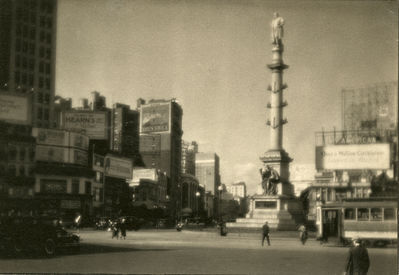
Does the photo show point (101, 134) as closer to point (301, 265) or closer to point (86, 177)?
point (301, 265)

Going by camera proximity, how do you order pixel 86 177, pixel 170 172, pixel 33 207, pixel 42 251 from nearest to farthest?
pixel 42 251 < pixel 33 207 < pixel 86 177 < pixel 170 172

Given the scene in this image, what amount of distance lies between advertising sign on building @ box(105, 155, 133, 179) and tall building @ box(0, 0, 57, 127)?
22.7 metres

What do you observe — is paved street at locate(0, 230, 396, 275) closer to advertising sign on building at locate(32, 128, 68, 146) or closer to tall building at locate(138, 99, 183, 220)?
tall building at locate(138, 99, 183, 220)

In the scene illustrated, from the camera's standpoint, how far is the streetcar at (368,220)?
29.1m

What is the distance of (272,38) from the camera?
44.2 meters

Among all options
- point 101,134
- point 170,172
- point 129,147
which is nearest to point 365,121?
point 101,134

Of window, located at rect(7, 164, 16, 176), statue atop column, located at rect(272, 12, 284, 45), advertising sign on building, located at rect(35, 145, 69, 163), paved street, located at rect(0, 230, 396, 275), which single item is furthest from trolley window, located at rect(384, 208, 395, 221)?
advertising sign on building, located at rect(35, 145, 69, 163)

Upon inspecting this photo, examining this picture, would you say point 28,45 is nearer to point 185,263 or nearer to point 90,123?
point 90,123

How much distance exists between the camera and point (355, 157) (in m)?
24.9

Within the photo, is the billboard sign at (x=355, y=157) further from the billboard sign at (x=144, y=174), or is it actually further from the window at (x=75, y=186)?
the billboard sign at (x=144, y=174)

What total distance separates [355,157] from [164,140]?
48.5 m

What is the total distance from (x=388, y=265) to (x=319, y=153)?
863 centimetres

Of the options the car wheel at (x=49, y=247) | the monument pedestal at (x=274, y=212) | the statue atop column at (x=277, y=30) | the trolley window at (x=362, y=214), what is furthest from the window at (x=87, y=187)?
the car wheel at (x=49, y=247)

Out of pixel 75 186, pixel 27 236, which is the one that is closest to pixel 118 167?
pixel 75 186
